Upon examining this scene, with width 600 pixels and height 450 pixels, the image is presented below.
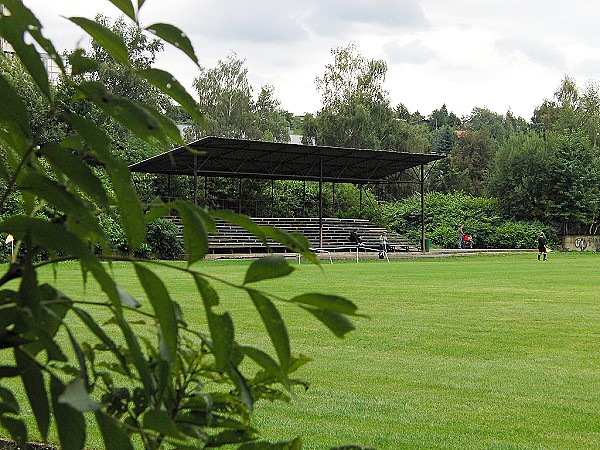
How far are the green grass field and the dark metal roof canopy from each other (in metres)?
23.6

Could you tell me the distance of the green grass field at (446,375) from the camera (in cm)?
563

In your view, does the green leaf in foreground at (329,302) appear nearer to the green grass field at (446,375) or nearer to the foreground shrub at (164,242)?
the green grass field at (446,375)

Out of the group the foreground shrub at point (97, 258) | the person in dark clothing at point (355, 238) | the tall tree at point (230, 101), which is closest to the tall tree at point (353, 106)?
the tall tree at point (230, 101)

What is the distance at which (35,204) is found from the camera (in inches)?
43.1

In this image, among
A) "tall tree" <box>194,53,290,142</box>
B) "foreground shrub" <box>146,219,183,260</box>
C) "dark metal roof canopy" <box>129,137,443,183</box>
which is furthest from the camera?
"tall tree" <box>194,53,290,142</box>

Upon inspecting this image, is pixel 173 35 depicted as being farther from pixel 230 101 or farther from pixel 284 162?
pixel 230 101

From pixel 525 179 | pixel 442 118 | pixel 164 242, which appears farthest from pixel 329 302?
pixel 442 118

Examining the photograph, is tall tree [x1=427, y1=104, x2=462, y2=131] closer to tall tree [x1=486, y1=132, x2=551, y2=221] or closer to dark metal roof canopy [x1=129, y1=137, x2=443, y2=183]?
tall tree [x1=486, y1=132, x2=551, y2=221]

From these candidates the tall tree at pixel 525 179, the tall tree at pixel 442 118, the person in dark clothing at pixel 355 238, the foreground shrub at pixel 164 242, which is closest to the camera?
the foreground shrub at pixel 164 242

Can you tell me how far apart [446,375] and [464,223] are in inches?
1902

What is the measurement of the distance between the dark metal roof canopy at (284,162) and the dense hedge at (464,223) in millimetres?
5902

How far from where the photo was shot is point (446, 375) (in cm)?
795

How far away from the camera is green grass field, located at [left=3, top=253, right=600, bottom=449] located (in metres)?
5.63

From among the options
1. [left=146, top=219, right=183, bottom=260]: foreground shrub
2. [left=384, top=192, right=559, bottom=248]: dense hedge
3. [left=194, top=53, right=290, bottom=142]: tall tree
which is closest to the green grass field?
[left=146, top=219, right=183, bottom=260]: foreground shrub
